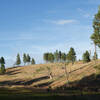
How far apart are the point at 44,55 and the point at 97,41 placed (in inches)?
6281

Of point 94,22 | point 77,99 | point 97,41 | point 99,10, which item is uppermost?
point 99,10

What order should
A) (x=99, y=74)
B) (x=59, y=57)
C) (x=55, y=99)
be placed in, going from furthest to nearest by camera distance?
(x=59, y=57) < (x=99, y=74) < (x=55, y=99)

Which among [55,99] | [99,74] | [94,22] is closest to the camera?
[55,99]

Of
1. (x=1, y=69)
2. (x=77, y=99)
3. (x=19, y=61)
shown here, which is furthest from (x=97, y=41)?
(x=19, y=61)

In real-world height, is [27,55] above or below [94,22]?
above

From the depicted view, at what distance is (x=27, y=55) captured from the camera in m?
188

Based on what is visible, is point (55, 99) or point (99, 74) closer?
point (55, 99)

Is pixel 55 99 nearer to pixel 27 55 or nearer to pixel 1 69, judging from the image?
pixel 1 69

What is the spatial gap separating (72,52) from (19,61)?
6558 centimetres

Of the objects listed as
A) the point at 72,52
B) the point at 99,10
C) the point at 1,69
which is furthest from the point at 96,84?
the point at 1,69

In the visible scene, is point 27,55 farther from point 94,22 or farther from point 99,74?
point 94,22

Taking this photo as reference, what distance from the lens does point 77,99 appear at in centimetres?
3000

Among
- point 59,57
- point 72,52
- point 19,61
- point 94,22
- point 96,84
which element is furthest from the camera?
point 59,57

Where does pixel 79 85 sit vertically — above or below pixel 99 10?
below
